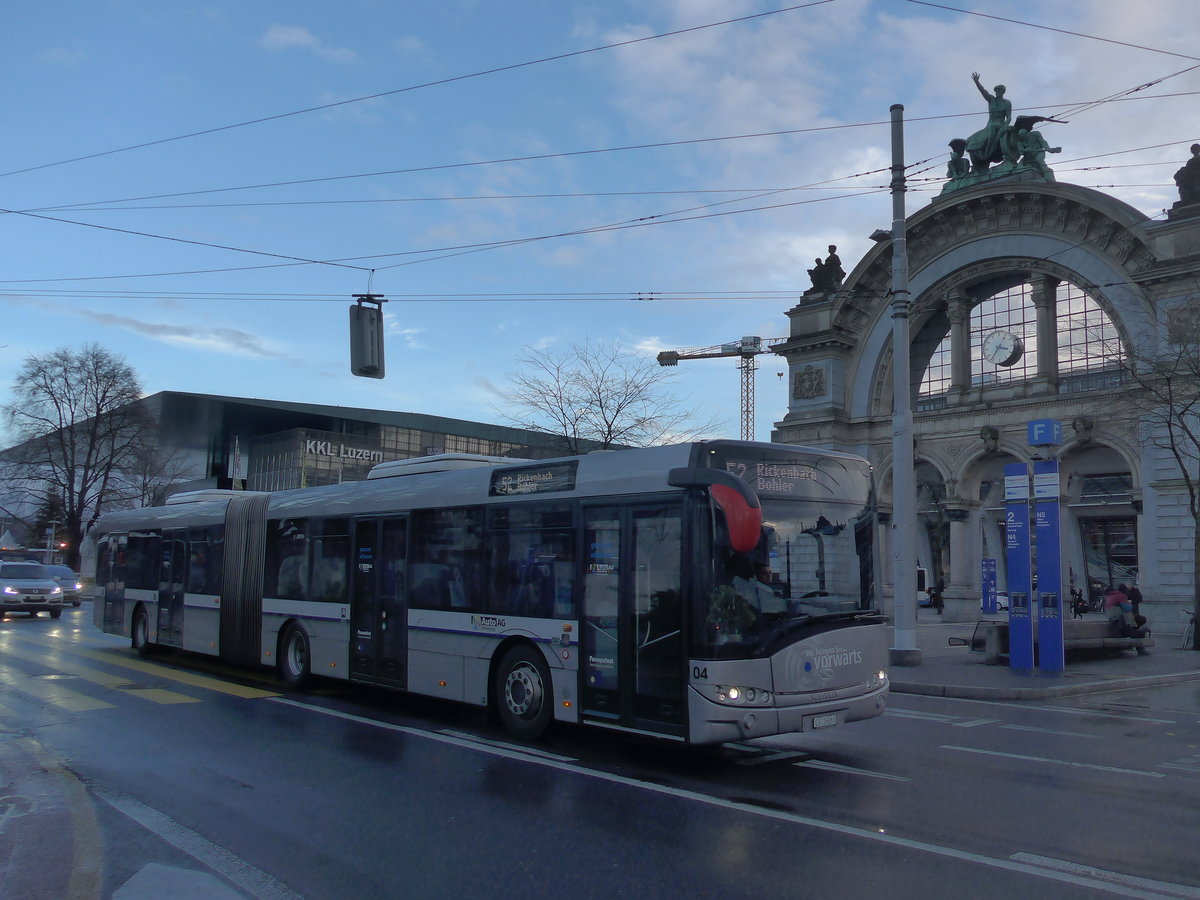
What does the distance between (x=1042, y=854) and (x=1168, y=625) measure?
27.1 metres

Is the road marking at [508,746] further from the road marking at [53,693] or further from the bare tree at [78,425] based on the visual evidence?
the bare tree at [78,425]

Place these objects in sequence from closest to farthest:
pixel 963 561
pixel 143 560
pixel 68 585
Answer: pixel 143 560
pixel 963 561
pixel 68 585

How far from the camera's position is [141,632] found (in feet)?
61.7

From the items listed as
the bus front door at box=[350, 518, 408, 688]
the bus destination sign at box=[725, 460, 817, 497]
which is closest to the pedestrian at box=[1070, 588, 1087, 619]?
the bus front door at box=[350, 518, 408, 688]

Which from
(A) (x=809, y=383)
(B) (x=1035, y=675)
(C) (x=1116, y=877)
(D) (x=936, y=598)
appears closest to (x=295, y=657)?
(C) (x=1116, y=877)

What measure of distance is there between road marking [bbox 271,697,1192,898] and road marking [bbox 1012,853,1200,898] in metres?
0.04

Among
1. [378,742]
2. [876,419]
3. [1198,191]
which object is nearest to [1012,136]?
[1198,191]

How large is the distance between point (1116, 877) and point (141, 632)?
17.6 metres

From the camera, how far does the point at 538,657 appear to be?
A: 1000 centimetres

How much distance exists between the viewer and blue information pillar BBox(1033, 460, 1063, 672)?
17656 mm

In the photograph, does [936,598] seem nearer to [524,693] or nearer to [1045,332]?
[1045,332]

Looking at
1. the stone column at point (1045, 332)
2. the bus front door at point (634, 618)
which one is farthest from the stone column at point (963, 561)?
the bus front door at point (634, 618)

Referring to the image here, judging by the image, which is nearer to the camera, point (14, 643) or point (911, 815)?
point (911, 815)

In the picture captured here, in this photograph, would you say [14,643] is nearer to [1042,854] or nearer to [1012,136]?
[1042,854]
